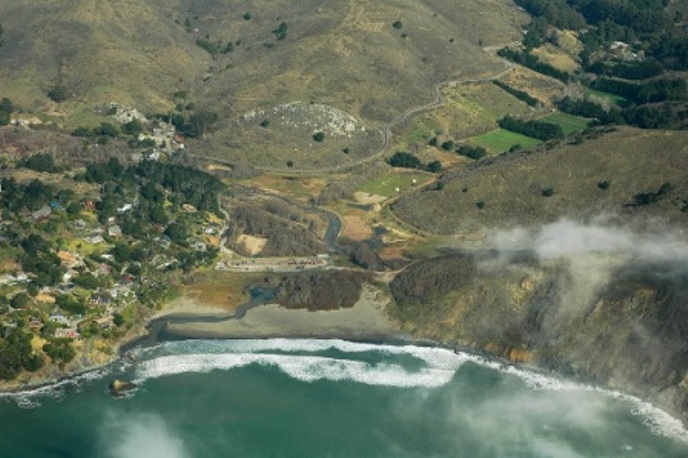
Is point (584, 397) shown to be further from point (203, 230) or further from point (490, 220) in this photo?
point (203, 230)


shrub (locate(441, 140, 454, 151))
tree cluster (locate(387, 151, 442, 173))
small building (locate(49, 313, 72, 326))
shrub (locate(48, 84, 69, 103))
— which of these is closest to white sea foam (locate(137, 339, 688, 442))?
small building (locate(49, 313, 72, 326))

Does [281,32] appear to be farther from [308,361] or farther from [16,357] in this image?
[16,357]

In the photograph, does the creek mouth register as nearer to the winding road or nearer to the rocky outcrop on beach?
the rocky outcrop on beach

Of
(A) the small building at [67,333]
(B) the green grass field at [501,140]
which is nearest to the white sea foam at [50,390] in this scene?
(A) the small building at [67,333]

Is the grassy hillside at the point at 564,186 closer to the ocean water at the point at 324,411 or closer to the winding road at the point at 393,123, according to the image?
the winding road at the point at 393,123

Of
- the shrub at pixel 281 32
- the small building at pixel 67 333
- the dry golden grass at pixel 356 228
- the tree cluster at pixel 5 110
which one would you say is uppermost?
the shrub at pixel 281 32
